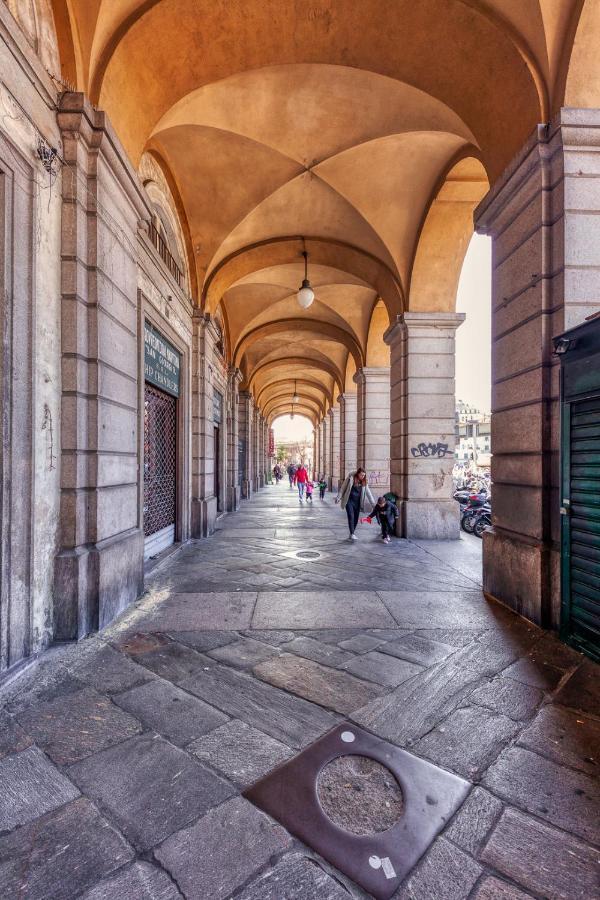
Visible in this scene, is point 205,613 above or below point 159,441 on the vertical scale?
below

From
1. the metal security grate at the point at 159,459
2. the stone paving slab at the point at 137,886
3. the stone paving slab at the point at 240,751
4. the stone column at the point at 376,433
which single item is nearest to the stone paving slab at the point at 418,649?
the stone paving slab at the point at 240,751

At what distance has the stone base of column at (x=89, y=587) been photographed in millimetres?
3180

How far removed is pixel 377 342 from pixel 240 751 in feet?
38.0

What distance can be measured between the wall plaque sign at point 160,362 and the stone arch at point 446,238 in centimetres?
459

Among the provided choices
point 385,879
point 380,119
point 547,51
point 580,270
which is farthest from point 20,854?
point 380,119

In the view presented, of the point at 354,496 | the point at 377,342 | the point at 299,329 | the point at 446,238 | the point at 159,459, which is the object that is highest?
the point at 299,329

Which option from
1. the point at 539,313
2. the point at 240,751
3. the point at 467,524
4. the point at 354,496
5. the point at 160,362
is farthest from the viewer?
the point at 467,524

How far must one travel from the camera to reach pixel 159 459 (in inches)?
245

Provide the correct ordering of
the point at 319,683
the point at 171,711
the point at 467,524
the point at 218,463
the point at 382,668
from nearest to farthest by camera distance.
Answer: the point at 171,711, the point at 319,683, the point at 382,668, the point at 467,524, the point at 218,463

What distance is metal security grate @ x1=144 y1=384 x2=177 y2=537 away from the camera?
573 centimetres

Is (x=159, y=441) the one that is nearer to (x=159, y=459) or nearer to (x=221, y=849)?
(x=159, y=459)

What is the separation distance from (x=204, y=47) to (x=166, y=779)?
6.38m

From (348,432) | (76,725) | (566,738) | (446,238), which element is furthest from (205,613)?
(348,432)

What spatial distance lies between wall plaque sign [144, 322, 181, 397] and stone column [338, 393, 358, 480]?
11.0 metres
